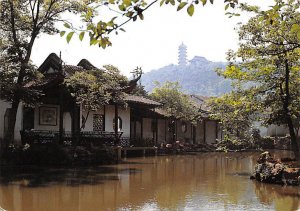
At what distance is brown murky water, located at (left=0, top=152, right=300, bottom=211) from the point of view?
8.30m

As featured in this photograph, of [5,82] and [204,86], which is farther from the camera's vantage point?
[204,86]

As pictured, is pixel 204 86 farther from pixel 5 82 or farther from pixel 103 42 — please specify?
pixel 103 42

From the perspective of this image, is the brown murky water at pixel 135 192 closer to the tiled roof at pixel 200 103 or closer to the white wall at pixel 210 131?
the tiled roof at pixel 200 103

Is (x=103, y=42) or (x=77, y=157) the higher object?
(x=103, y=42)

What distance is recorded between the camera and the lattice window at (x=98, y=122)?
2339cm

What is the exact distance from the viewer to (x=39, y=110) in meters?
20.9

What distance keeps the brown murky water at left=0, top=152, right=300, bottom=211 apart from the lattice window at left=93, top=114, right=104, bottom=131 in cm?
902

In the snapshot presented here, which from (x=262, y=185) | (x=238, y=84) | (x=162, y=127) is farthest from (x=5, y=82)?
(x=162, y=127)

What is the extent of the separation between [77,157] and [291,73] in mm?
9757

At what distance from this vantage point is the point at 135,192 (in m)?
10.1

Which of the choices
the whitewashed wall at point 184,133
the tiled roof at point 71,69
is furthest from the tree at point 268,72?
the whitewashed wall at point 184,133

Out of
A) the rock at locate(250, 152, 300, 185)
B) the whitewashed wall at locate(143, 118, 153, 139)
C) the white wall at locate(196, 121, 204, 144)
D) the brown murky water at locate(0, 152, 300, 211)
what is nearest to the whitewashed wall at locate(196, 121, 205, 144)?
the white wall at locate(196, 121, 204, 144)

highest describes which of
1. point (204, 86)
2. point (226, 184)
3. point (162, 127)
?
point (204, 86)

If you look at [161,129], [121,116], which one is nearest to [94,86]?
[121,116]
